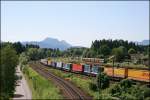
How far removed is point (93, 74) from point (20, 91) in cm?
1963

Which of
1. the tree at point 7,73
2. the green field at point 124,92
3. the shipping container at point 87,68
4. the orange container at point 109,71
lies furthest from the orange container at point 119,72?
the tree at point 7,73

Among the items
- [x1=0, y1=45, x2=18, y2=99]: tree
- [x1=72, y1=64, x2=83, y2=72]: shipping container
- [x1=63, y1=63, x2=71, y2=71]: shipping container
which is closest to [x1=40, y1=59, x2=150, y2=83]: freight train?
[x1=72, y1=64, x2=83, y2=72]: shipping container

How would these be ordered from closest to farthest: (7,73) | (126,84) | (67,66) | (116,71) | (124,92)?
(7,73), (124,92), (126,84), (116,71), (67,66)

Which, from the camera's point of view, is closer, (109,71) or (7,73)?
(7,73)

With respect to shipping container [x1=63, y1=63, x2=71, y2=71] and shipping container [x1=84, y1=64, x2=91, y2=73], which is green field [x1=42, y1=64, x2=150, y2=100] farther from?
shipping container [x1=63, y1=63, x2=71, y2=71]

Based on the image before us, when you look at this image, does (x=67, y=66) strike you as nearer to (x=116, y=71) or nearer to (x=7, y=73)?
(x=116, y=71)

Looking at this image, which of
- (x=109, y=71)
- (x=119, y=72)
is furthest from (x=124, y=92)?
(x=109, y=71)

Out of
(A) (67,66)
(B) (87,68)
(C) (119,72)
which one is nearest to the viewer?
(C) (119,72)

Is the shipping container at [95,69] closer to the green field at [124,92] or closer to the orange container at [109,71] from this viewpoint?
the orange container at [109,71]

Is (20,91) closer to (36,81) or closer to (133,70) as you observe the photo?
(36,81)

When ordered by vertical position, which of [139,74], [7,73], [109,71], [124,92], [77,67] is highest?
[7,73]

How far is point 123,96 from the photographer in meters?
52.2

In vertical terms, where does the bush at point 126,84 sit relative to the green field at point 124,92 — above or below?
above

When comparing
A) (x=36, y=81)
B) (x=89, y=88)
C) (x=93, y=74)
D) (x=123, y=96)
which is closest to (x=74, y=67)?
(x=93, y=74)
